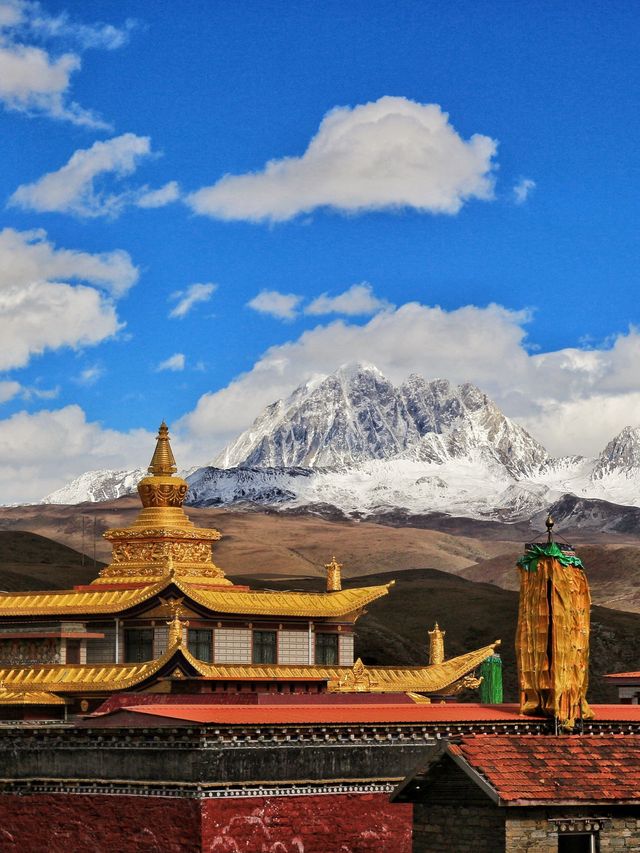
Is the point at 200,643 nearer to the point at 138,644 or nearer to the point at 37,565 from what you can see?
the point at 138,644

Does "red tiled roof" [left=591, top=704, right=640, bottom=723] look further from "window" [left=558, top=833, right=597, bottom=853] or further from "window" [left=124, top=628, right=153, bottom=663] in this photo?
"window" [left=124, top=628, right=153, bottom=663]

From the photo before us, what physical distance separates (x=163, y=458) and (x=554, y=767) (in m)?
28.3

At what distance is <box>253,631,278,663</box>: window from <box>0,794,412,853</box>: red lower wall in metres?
14.6

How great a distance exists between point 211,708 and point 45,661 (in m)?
15.6

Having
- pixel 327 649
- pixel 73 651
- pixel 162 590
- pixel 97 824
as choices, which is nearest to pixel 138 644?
pixel 73 651

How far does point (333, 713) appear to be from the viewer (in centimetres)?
3762

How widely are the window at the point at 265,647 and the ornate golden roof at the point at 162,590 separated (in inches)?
31.6

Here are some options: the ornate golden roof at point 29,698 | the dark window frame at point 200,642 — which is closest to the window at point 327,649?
the dark window frame at point 200,642

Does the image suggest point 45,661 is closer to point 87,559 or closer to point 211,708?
point 211,708

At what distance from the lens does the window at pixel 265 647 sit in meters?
51.7

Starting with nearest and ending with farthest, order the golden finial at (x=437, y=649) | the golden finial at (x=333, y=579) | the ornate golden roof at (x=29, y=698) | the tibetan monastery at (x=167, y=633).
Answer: the ornate golden roof at (x=29, y=698) → the tibetan monastery at (x=167, y=633) → the golden finial at (x=333, y=579) → the golden finial at (x=437, y=649)

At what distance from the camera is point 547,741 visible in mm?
30766

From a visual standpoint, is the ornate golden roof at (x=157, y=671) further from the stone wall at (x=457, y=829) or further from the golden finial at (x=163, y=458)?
the stone wall at (x=457, y=829)

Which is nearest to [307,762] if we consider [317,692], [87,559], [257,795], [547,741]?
[257,795]
